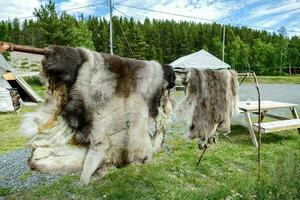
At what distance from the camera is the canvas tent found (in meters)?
13.0

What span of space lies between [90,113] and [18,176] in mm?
3126

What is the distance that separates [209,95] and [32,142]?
2.18 metres

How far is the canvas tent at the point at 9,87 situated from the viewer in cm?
1302

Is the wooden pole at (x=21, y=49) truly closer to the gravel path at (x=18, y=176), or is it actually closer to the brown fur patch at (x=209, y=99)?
the brown fur patch at (x=209, y=99)

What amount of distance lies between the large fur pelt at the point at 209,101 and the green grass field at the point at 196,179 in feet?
0.85

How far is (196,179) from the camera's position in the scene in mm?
4766

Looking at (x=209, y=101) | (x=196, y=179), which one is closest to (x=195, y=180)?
(x=196, y=179)

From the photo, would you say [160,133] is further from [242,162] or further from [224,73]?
[242,162]

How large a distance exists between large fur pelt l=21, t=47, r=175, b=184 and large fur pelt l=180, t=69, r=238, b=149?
0.79 m

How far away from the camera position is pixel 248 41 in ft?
242

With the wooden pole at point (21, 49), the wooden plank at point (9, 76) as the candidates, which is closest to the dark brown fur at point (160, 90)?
the wooden pole at point (21, 49)

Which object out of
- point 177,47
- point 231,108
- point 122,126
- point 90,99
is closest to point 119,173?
point 231,108

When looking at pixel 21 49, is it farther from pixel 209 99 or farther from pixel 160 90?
pixel 209 99

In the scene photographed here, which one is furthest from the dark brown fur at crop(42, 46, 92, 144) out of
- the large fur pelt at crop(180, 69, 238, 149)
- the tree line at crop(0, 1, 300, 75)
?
the tree line at crop(0, 1, 300, 75)
